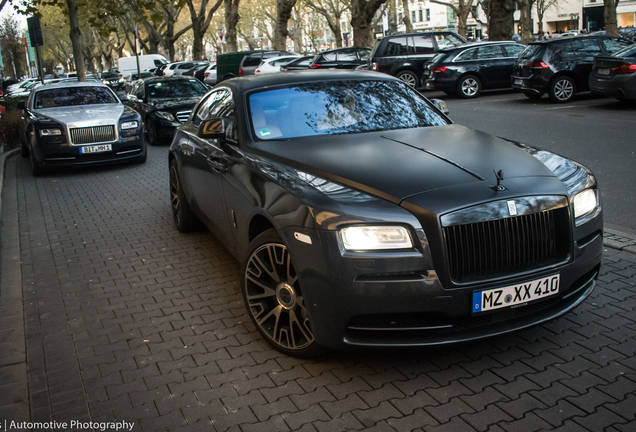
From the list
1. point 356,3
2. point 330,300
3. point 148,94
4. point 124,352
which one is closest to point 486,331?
point 330,300

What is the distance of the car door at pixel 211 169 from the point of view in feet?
16.3

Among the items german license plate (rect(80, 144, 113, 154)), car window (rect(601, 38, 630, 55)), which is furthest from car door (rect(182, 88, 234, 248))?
car window (rect(601, 38, 630, 55))

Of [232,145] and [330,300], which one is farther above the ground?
[232,145]

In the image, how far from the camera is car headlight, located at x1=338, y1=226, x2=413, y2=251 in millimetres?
3273

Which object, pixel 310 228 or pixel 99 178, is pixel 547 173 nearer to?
pixel 310 228

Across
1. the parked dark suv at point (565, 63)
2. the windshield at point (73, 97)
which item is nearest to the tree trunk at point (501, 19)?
the parked dark suv at point (565, 63)

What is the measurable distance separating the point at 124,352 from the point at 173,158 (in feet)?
10.8

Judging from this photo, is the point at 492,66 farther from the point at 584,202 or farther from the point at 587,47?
the point at 584,202

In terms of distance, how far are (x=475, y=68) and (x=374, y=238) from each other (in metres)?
18.2

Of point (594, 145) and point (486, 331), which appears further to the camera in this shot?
point (594, 145)

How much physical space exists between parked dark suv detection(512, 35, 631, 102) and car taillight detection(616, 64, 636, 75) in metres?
2.40

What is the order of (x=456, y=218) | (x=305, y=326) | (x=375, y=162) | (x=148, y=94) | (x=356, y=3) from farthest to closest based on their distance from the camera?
(x=356, y=3)
(x=148, y=94)
(x=375, y=162)
(x=305, y=326)
(x=456, y=218)

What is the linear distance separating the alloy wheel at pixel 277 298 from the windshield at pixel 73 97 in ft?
31.7

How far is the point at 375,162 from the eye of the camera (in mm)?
3896
